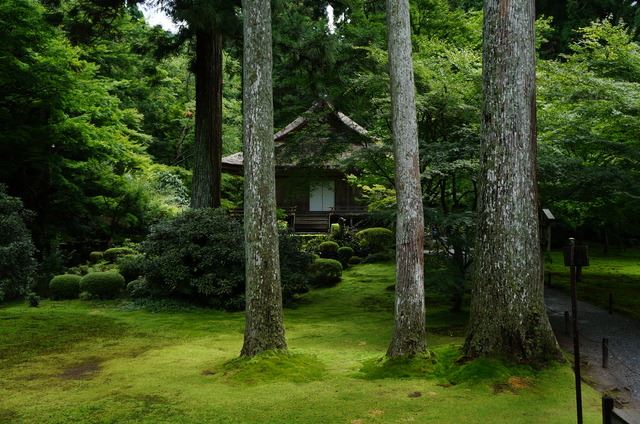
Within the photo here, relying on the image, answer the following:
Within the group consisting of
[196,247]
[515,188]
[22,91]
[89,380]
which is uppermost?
[22,91]

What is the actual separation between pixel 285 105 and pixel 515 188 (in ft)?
68.0

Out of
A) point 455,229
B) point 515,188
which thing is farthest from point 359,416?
point 455,229

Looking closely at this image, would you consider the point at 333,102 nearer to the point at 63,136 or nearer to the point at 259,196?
the point at 259,196

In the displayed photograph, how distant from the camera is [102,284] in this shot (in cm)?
1257

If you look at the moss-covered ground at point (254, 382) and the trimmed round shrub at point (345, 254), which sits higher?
the trimmed round shrub at point (345, 254)

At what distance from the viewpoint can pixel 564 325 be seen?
30.6 ft

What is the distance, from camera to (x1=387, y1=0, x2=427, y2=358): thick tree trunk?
594cm

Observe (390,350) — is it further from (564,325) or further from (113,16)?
(113,16)

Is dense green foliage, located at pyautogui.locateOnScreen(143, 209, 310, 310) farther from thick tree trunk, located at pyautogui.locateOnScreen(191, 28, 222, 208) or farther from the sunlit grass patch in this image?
the sunlit grass patch

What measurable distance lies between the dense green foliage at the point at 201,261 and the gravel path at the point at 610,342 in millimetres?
5935

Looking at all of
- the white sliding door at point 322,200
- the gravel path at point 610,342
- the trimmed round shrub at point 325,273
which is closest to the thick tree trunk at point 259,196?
the gravel path at point 610,342

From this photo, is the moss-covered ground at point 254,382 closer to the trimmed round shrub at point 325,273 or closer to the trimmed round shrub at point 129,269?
the trimmed round shrub at point 129,269

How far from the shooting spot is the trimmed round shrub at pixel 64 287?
12.9 metres

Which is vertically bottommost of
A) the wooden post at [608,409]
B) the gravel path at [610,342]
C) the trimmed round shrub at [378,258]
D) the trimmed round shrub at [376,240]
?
the gravel path at [610,342]
